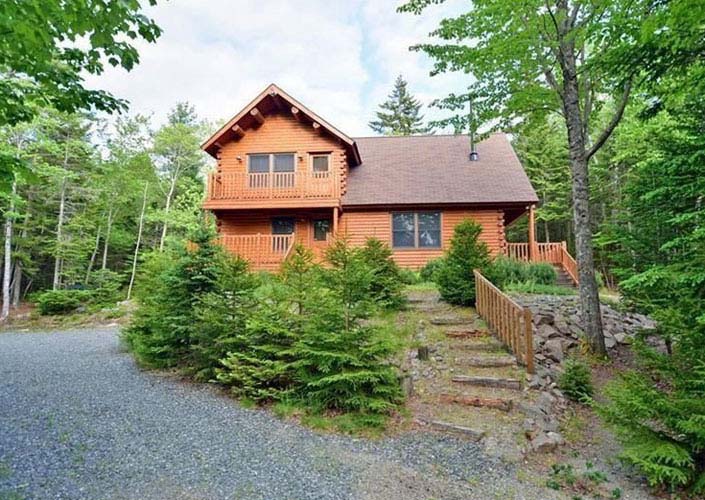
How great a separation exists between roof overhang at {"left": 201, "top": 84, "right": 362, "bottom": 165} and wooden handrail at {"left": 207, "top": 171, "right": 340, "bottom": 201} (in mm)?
1482

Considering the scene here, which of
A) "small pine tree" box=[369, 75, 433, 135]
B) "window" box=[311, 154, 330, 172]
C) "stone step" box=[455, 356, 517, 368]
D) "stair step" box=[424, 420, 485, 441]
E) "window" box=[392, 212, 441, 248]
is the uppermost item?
"small pine tree" box=[369, 75, 433, 135]

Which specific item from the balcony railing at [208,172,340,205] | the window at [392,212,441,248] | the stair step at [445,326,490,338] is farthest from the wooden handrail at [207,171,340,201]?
the stair step at [445,326,490,338]

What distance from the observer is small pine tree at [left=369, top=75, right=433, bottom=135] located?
35.1 m

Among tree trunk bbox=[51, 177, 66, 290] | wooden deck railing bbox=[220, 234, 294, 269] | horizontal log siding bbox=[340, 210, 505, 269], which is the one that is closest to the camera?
wooden deck railing bbox=[220, 234, 294, 269]

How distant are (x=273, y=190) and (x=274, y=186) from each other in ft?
0.55

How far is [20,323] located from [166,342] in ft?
38.5

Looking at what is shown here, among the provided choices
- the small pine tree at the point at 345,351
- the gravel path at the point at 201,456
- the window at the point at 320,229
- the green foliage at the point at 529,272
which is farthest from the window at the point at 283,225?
the small pine tree at the point at 345,351

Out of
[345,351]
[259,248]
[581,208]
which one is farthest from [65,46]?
[259,248]

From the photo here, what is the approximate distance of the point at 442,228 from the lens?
1437 cm

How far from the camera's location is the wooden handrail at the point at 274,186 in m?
13.9

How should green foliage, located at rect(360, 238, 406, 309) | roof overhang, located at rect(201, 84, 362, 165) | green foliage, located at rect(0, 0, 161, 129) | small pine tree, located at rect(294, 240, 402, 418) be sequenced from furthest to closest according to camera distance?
roof overhang, located at rect(201, 84, 362, 165), green foliage, located at rect(360, 238, 406, 309), small pine tree, located at rect(294, 240, 402, 418), green foliage, located at rect(0, 0, 161, 129)

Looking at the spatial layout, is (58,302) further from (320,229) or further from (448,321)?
(448,321)

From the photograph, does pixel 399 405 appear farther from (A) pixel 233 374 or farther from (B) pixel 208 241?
(B) pixel 208 241

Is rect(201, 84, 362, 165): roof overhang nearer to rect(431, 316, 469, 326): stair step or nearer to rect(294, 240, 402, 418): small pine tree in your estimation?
rect(431, 316, 469, 326): stair step
